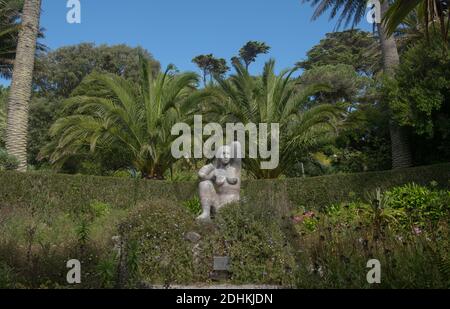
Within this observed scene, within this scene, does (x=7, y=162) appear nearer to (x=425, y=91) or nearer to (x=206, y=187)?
(x=206, y=187)

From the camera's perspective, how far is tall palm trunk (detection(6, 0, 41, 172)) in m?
13.1

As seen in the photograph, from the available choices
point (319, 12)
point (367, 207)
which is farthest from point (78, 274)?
point (319, 12)

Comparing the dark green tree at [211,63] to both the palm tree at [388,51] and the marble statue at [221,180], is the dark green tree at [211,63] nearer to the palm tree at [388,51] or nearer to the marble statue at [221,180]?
the palm tree at [388,51]

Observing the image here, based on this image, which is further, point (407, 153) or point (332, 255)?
point (407, 153)

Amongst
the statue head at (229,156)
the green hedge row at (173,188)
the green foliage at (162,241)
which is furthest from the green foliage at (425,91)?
the green foliage at (162,241)

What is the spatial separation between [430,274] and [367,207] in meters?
5.75

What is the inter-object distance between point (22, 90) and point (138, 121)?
12.7 ft

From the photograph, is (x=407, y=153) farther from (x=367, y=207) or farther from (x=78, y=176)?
(x=78, y=176)

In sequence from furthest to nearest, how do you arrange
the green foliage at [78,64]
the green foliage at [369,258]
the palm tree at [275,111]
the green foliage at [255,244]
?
1. the green foliage at [78,64]
2. the palm tree at [275,111]
3. the green foliage at [255,244]
4. the green foliage at [369,258]

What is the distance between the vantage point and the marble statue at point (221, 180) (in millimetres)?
8227

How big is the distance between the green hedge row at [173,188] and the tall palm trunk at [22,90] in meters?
1.47

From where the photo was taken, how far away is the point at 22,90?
526 inches
